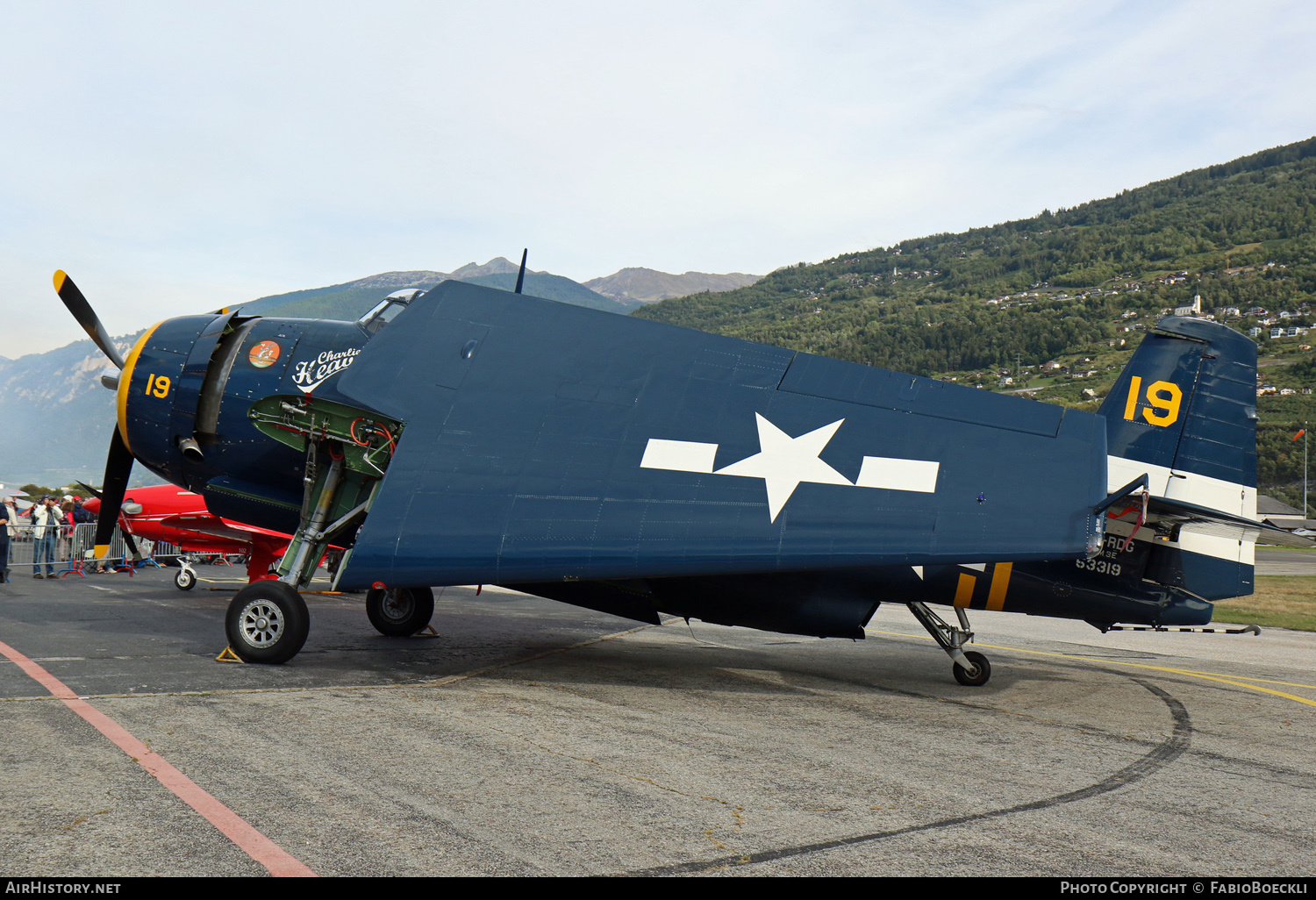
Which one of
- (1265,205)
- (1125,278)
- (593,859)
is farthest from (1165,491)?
(1265,205)

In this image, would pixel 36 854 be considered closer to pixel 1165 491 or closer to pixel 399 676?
pixel 399 676

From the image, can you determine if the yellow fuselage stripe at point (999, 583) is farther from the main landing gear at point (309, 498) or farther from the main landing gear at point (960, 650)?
the main landing gear at point (309, 498)

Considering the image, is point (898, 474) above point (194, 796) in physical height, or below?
above

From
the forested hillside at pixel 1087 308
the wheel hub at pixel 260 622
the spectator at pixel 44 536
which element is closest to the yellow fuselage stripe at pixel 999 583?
the wheel hub at pixel 260 622

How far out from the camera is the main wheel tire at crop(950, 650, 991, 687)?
9.23 metres

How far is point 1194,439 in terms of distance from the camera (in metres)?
9.45

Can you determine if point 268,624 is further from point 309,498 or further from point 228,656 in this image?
point 309,498

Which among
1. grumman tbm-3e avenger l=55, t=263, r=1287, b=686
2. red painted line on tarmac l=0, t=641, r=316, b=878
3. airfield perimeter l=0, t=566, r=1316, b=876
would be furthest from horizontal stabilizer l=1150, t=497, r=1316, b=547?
red painted line on tarmac l=0, t=641, r=316, b=878

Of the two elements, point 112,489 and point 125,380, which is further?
point 112,489

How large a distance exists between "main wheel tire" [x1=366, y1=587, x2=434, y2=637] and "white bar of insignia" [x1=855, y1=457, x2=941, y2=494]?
21.4 ft

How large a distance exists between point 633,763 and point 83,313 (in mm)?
9433

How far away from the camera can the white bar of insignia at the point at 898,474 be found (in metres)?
7.81

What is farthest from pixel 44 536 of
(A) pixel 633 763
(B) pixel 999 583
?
(B) pixel 999 583

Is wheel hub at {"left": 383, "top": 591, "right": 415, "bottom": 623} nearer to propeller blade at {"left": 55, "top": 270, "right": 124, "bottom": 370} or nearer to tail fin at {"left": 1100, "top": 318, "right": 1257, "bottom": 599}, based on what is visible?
propeller blade at {"left": 55, "top": 270, "right": 124, "bottom": 370}
